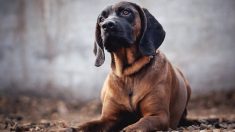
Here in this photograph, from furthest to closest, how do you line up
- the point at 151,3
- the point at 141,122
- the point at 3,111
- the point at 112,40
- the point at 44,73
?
the point at 44,73 < the point at 151,3 < the point at 3,111 < the point at 112,40 < the point at 141,122

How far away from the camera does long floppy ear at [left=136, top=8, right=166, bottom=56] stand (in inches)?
227

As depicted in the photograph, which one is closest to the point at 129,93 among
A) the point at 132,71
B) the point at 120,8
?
the point at 132,71

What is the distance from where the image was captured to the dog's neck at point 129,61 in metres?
5.85

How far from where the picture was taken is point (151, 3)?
10.4 metres

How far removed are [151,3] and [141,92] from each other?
485 cm

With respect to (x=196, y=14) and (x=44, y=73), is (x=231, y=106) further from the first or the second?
(x=44, y=73)

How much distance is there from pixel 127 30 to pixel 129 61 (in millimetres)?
375

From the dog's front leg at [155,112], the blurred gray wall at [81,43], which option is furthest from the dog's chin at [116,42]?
the blurred gray wall at [81,43]

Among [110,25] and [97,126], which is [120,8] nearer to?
[110,25]

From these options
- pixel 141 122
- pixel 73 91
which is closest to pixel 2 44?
pixel 73 91

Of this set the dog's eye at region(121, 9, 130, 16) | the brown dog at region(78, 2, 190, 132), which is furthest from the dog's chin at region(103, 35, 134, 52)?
the dog's eye at region(121, 9, 130, 16)

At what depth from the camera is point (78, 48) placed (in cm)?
1104

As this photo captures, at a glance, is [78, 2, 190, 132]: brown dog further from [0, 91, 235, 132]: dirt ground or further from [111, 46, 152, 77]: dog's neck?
[0, 91, 235, 132]: dirt ground

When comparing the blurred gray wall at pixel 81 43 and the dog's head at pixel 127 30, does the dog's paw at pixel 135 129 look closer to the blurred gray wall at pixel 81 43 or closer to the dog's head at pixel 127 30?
the dog's head at pixel 127 30
